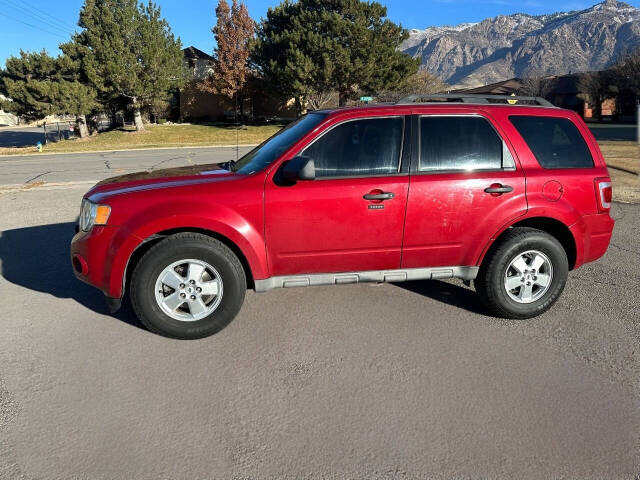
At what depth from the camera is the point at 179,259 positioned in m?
3.47

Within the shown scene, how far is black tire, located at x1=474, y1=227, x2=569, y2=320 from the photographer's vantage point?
380cm

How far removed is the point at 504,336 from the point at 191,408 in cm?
235

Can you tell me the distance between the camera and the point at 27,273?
507 cm

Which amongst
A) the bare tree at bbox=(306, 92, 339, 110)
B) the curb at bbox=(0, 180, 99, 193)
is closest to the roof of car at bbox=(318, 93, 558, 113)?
the curb at bbox=(0, 180, 99, 193)

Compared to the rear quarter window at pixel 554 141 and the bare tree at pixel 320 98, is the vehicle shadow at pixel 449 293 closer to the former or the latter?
the rear quarter window at pixel 554 141

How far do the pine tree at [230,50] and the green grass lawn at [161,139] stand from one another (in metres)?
3.18

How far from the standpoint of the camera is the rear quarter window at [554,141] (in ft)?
12.9

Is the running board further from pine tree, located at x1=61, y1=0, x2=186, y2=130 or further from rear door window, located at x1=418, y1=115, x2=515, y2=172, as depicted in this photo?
pine tree, located at x1=61, y1=0, x2=186, y2=130

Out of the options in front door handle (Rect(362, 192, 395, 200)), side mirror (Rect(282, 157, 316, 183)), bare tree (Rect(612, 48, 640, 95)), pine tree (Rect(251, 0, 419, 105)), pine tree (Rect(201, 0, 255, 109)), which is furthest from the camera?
bare tree (Rect(612, 48, 640, 95))

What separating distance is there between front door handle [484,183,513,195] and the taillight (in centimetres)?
81

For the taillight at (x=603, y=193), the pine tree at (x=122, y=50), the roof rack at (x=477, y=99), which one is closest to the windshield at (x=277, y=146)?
the roof rack at (x=477, y=99)

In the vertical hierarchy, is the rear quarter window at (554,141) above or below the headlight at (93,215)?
above

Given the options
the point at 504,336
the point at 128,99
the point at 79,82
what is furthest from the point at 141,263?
the point at 128,99

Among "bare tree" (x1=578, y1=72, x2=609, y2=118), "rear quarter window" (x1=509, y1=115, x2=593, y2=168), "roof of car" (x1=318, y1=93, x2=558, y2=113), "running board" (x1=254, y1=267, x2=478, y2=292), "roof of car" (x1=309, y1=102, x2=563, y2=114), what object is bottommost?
"running board" (x1=254, y1=267, x2=478, y2=292)
